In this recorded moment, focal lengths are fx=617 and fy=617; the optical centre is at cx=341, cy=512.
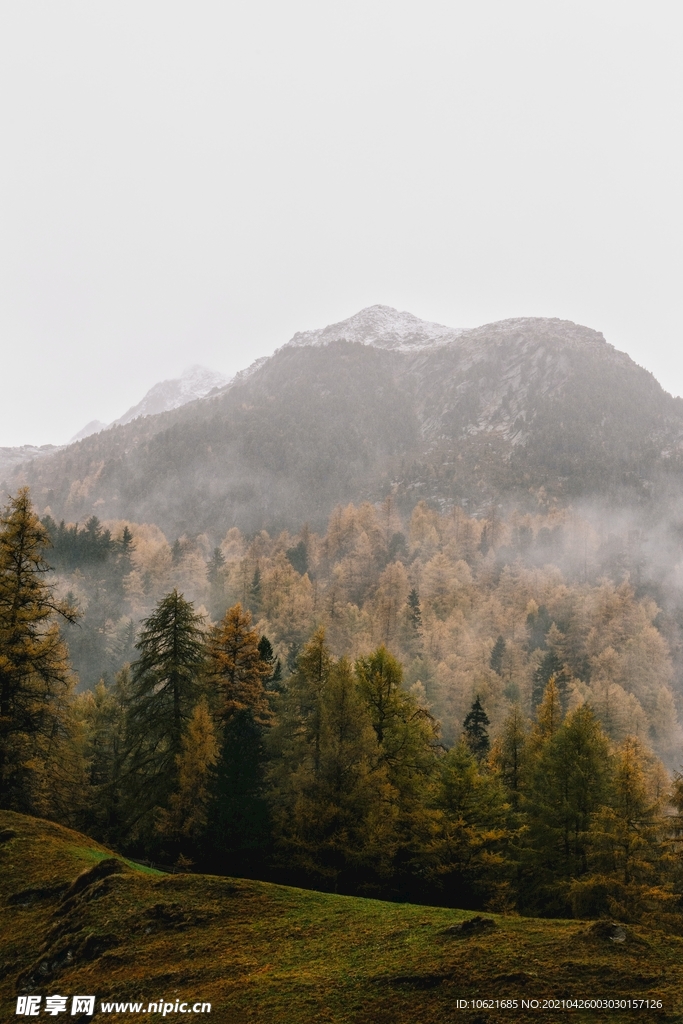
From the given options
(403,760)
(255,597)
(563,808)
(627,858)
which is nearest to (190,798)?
(403,760)

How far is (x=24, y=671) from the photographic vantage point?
24.9 meters

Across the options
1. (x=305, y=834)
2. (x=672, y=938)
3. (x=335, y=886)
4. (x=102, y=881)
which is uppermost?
(x=672, y=938)

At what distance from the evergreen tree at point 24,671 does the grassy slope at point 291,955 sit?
7.78m

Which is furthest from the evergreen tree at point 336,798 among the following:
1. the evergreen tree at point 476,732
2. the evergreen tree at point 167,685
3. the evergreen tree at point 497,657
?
the evergreen tree at point 497,657

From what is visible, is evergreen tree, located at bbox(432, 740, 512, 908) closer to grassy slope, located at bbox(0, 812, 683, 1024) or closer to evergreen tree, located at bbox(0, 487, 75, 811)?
grassy slope, located at bbox(0, 812, 683, 1024)

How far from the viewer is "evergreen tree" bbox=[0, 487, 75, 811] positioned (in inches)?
965

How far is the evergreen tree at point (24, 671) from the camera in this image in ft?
80.4

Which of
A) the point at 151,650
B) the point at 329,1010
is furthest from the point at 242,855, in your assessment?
the point at 329,1010

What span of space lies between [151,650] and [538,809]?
20.5m

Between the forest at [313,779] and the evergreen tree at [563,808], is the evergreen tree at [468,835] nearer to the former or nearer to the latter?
the forest at [313,779]

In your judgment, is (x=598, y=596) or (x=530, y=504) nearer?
(x=598, y=596)

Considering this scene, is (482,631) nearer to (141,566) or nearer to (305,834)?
(141,566)

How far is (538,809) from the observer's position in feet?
98.7

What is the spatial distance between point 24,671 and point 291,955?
17.2 m
